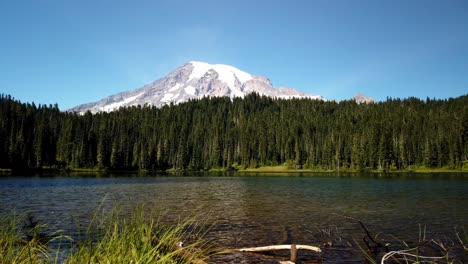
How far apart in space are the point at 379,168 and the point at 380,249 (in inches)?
6567

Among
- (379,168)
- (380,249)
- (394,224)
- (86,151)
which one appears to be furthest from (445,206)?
(86,151)

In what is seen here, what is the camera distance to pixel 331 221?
29.4 m

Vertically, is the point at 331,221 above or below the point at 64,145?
below

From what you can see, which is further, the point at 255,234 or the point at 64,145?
the point at 64,145

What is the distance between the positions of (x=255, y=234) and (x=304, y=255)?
20.9ft

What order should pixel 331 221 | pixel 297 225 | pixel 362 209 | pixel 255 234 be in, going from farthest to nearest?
pixel 362 209 < pixel 331 221 < pixel 297 225 < pixel 255 234

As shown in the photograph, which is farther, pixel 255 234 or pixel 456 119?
pixel 456 119

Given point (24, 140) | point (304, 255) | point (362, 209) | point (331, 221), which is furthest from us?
point (24, 140)

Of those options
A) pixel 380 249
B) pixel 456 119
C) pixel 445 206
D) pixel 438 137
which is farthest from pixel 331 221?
pixel 456 119

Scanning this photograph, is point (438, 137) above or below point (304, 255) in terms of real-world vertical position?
above

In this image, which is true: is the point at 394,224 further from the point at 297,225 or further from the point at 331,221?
the point at 297,225

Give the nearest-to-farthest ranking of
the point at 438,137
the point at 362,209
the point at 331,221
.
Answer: the point at 331,221 < the point at 362,209 < the point at 438,137

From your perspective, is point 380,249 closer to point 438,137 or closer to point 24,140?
point 438,137

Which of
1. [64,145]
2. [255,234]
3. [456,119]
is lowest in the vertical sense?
[255,234]
